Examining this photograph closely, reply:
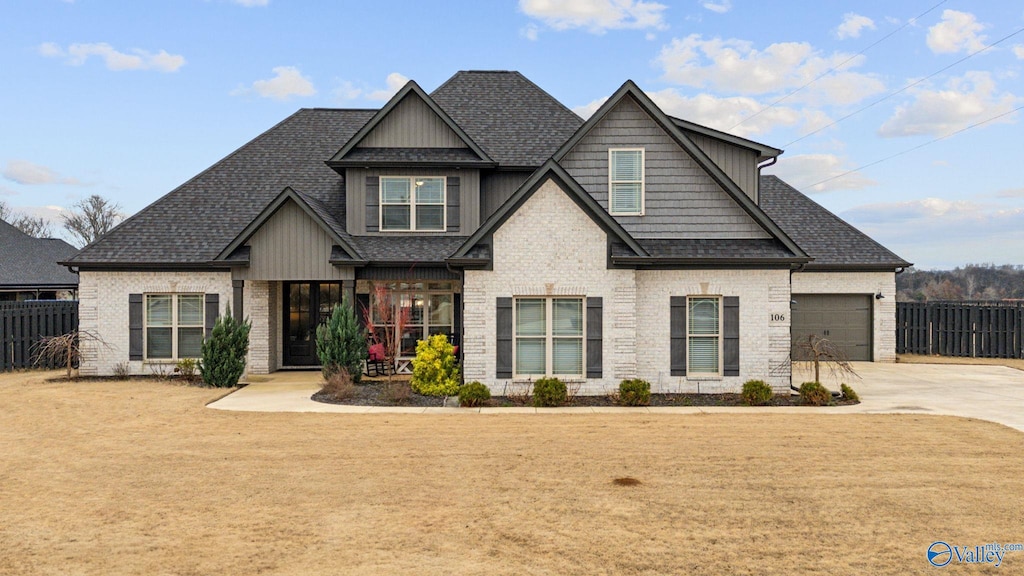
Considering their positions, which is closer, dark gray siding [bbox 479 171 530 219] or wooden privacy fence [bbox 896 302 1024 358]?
dark gray siding [bbox 479 171 530 219]

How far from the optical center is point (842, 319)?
22.1 meters

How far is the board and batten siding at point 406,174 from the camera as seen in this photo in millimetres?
17922

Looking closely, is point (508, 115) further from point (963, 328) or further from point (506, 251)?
point (963, 328)

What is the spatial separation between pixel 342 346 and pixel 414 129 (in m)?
6.60

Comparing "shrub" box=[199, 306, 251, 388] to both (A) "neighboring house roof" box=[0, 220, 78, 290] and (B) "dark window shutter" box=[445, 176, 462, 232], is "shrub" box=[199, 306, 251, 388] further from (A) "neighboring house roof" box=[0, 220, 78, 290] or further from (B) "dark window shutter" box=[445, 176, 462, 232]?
(A) "neighboring house roof" box=[0, 220, 78, 290]

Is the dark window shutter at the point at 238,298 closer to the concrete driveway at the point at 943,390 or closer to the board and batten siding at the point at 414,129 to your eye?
the board and batten siding at the point at 414,129

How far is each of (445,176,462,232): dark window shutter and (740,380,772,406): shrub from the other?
350 inches

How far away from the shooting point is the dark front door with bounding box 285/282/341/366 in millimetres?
19203

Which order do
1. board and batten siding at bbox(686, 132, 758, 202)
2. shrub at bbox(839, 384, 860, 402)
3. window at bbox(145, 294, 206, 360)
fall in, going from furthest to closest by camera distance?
window at bbox(145, 294, 206, 360), board and batten siding at bbox(686, 132, 758, 202), shrub at bbox(839, 384, 860, 402)

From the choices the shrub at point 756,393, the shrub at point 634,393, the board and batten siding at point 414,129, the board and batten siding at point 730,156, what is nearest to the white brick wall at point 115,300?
the board and batten siding at point 414,129

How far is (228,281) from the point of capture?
1766cm

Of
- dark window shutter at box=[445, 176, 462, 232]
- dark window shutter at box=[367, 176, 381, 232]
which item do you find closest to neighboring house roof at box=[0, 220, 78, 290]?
dark window shutter at box=[367, 176, 381, 232]

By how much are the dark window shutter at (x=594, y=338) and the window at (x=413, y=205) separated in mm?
5857

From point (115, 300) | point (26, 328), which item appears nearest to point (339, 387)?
point (115, 300)
